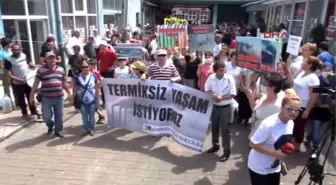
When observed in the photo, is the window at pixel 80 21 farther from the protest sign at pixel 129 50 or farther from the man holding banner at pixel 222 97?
the man holding banner at pixel 222 97

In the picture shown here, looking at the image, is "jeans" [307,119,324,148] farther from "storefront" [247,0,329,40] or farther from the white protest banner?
"storefront" [247,0,329,40]

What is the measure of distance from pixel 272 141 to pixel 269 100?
1026 millimetres

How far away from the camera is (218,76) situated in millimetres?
4637

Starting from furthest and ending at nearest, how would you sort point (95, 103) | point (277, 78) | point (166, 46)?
point (166, 46) < point (95, 103) < point (277, 78)

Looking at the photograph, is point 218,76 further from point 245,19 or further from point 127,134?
point 245,19

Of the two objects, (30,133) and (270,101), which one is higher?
(270,101)

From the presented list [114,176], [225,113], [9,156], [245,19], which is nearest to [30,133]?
[9,156]

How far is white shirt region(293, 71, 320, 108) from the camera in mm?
4523

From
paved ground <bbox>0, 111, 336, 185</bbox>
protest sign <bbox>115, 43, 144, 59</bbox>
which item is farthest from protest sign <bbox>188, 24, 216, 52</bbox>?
paved ground <bbox>0, 111, 336, 185</bbox>

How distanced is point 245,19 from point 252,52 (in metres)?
31.6

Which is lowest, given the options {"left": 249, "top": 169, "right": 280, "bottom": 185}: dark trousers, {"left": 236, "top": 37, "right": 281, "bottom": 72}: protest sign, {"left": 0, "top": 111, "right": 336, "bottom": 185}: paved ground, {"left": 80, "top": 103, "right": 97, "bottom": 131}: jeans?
{"left": 0, "top": 111, "right": 336, "bottom": 185}: paved ground

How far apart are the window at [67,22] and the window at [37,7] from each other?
1.25 meters

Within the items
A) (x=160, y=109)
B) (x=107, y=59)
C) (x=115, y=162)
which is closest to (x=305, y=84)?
(x=160, y=109)

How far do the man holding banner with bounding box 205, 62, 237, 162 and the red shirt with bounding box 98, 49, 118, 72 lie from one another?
3.36 meters
